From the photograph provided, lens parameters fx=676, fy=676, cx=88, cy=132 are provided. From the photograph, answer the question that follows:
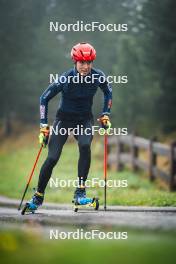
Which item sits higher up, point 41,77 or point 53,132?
point 41,77

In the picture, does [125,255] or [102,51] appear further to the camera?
[102,51]

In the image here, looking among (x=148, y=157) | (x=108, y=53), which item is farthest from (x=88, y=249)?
(x=108, y=53)

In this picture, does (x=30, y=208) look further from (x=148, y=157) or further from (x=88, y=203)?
(x=148, y=157)

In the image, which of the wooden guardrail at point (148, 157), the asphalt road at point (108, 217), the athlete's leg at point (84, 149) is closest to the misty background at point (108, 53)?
the wooden guardrail at point (148, 157)

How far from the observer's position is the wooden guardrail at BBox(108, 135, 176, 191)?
1418 cm

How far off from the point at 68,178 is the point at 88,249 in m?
6.04

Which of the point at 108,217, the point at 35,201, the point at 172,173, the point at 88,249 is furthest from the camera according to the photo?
the point at 172,173

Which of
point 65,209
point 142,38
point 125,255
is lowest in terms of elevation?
point 125,255

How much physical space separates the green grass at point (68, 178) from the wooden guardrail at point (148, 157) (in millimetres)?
274

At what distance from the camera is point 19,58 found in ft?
48.8

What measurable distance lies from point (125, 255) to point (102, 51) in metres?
14.9

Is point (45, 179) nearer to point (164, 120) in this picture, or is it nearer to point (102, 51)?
point (164, 120)

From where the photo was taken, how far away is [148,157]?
15.4 meters

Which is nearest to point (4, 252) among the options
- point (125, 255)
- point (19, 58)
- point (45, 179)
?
point (125, 255)
